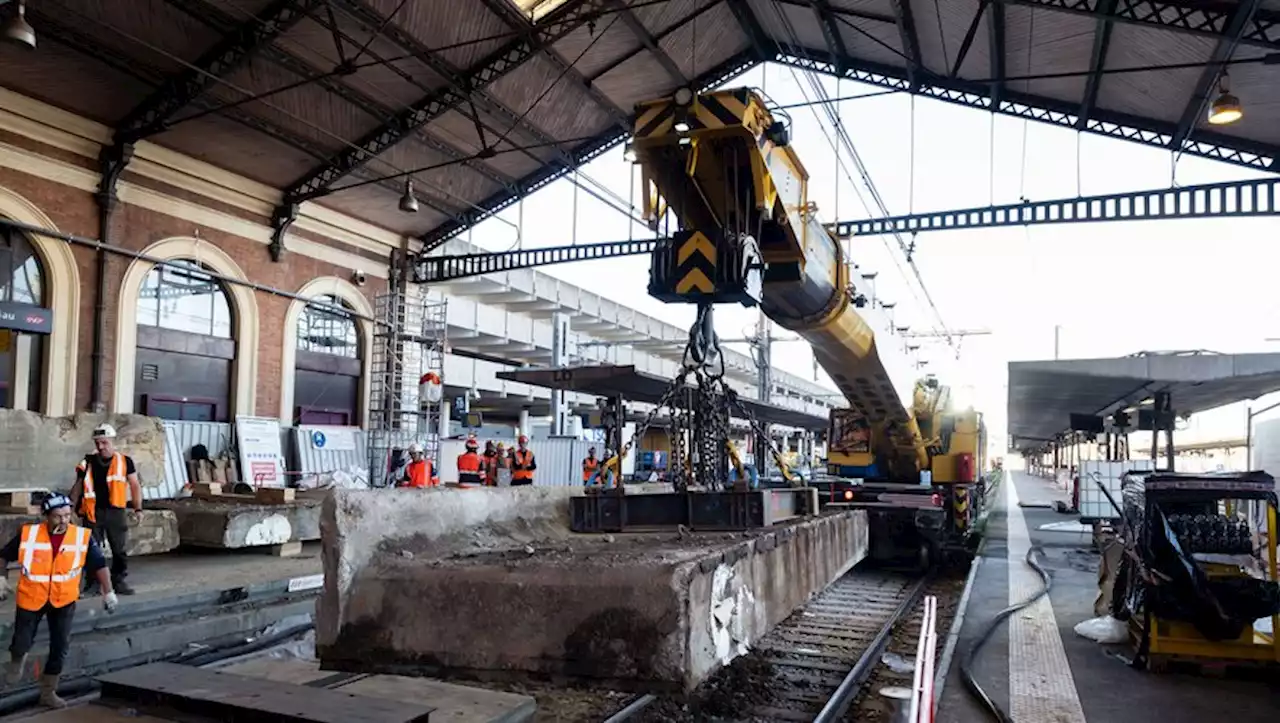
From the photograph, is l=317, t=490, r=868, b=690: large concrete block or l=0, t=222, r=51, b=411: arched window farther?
l=0, t=222, r=51, b=411: arched window

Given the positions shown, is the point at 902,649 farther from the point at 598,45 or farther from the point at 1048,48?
the point at 598,45

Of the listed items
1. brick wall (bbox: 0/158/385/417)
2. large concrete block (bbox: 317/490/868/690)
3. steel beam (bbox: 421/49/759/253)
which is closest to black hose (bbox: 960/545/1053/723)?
large concrete block (bbox: 317/490/868/690)

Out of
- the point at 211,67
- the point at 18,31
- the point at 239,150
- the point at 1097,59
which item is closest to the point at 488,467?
the point at 239,150

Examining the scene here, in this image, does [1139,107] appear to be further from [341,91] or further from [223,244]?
[223,244]

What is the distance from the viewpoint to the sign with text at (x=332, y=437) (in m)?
18.4

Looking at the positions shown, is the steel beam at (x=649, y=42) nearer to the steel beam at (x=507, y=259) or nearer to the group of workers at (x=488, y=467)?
the steel beam at (x=507, y=259)

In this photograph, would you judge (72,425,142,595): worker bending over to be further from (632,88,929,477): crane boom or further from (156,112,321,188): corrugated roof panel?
(156,112,321,188): corrugated roof panel

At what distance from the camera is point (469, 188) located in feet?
67.4

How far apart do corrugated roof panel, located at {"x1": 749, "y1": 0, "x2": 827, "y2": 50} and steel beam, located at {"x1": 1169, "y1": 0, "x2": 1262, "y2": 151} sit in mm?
6170

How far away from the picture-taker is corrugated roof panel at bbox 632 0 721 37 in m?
15.6

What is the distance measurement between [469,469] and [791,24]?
10.4 meters

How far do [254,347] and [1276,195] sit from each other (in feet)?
60.7

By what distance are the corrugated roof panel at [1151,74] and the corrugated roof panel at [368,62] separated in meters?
10.8

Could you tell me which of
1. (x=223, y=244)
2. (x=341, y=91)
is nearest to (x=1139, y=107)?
(x=341, y=91)
